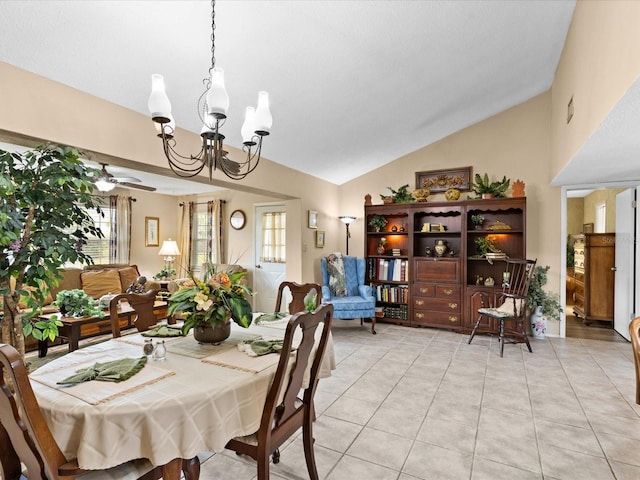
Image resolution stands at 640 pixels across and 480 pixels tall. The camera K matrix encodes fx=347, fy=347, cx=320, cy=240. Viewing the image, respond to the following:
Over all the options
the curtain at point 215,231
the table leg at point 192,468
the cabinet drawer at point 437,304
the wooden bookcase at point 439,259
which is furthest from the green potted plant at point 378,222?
the table leg at point 192,468

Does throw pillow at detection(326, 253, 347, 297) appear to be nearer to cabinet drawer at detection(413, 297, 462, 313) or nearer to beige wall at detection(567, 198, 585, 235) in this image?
cabinet drawer at detection(413, 297, 462, 313)

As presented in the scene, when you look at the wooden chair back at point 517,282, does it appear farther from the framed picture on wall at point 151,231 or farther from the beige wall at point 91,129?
the framed picture on wall at point 151,231

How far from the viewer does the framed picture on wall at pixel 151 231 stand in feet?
22.5

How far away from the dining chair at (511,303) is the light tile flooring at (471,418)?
0.30m

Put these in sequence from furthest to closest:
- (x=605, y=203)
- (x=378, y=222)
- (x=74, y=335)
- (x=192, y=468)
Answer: (x=605, y=203) < (x=378, y=222) < (x=74, y=335) < (x=192, y=468)

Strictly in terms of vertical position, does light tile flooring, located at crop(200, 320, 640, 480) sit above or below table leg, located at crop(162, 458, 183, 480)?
below

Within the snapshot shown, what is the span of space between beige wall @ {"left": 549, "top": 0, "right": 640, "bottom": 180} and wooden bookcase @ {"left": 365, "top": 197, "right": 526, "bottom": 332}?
1.17 meters

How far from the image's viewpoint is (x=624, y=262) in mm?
4699

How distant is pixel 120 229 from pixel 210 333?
5421 millimetres

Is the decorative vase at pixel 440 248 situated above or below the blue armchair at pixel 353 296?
above

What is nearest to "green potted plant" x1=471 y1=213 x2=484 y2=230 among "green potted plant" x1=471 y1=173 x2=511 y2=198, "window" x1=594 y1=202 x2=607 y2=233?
"green potted plant" x1=471 y1=173 x2=511 y2=198

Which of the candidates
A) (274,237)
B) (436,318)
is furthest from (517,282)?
(274,237)

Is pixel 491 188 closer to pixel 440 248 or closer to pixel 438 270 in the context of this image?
pixel 440 248

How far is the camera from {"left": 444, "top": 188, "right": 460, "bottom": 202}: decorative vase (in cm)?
493
